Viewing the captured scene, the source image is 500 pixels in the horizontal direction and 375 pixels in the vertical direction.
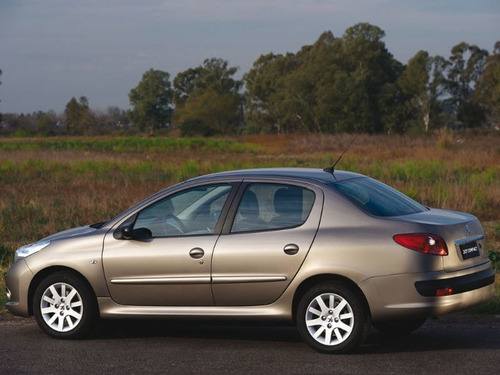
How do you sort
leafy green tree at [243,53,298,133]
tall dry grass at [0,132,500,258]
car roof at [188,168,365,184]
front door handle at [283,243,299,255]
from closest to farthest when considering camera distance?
front door handle at [283,243,299,255] < car roof at [188,168,365,184] < tall dry grass at [0,132,500,258] < leafy green tree at [243,53,298,133]

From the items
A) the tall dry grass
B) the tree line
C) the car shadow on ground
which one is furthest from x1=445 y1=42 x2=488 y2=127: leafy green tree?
the car shadow on ground

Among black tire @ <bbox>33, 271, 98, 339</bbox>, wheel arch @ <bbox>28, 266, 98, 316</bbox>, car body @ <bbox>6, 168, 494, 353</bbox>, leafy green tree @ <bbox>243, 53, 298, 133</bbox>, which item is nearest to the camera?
car body @ <bbox>6, 168, 494, 353</bbox>

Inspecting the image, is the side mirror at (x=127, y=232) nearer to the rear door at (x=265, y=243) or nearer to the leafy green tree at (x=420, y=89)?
the rear door at (x=265, y=243)

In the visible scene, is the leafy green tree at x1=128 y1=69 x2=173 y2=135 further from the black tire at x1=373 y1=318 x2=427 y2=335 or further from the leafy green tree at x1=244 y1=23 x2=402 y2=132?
the black tire at x1=373 y1=318 x2=427 y2=335

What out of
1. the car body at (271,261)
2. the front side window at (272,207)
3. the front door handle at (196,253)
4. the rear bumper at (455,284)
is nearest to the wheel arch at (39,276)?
the car body at (271,261)

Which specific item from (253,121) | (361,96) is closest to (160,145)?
(361,96)

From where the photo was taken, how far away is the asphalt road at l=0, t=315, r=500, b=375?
6969 mm

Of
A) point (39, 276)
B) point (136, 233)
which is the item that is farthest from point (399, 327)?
point (39, 276)

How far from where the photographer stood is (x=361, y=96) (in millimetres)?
94438

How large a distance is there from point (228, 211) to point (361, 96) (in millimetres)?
87781

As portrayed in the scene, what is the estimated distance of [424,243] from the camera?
7.12 metres

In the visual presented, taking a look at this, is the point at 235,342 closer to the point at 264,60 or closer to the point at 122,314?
the point at 122,314

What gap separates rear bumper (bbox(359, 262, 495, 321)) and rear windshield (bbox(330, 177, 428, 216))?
0.61 metres

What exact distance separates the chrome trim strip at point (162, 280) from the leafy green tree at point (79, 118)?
12625 cm
